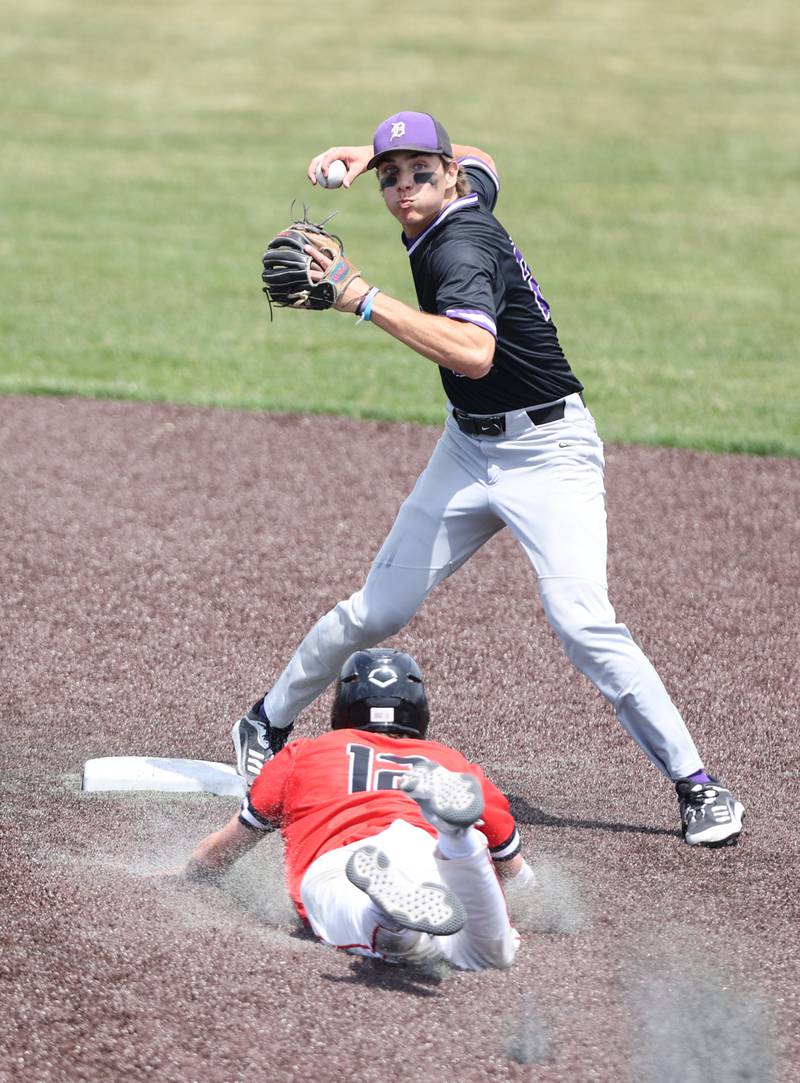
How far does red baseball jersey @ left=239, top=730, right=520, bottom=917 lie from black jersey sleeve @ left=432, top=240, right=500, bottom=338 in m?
1.30

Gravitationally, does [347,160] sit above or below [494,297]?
above

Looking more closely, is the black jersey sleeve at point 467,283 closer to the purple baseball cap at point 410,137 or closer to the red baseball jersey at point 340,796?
the purple baseball cap at point 410,137

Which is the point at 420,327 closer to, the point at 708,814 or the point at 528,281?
the point at 528,281

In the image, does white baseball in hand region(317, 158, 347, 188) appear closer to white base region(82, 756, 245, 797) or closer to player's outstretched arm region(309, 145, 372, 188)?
player's outstretched arm region(309, 145, 372, 188)

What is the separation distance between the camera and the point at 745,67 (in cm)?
2334

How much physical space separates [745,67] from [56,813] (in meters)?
20.9

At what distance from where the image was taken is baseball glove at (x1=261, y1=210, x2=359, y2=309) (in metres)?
4.55

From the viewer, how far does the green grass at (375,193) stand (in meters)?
11.5

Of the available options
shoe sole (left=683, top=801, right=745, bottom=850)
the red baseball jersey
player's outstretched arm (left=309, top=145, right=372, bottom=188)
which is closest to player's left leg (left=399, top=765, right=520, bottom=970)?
the red baseball jersey

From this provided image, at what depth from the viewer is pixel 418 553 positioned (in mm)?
5262

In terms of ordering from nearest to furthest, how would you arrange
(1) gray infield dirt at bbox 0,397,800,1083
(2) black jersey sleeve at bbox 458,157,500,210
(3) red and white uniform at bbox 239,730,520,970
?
(1) gray infield dirt at bbox 0,397,800,1083
(3) red and white uniform at bbox 239,730,520,970
(2) black jersey sleeve at bbox 458,157,500,210

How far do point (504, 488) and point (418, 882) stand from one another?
1.70 metres

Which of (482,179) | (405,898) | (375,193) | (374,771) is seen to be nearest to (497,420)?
(482,179)

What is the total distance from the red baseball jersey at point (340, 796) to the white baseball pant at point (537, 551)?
0.81m
